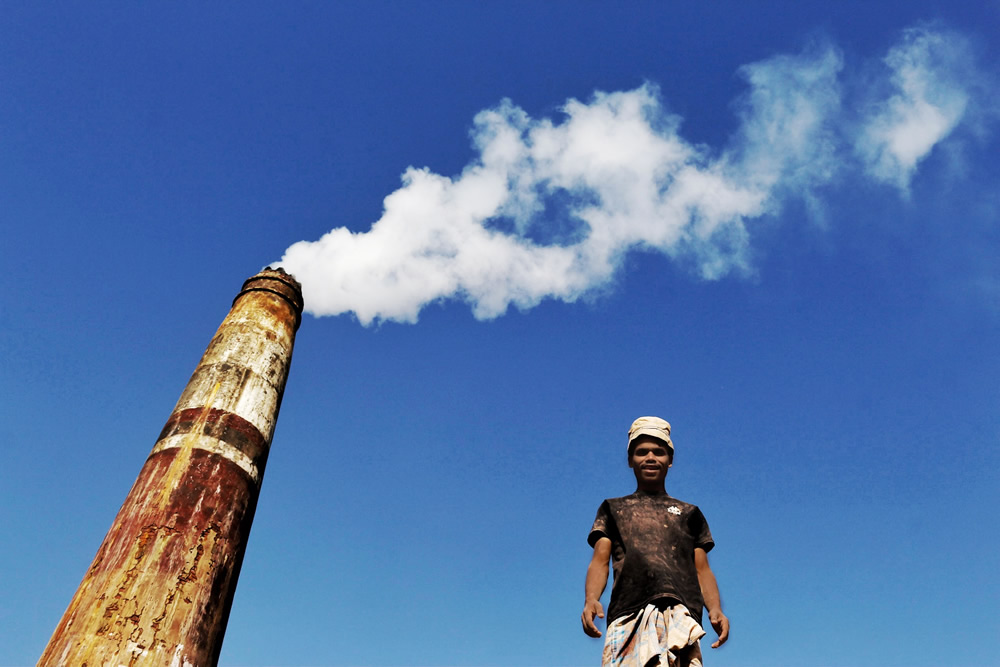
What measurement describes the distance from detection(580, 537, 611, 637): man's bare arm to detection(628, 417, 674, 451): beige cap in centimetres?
71

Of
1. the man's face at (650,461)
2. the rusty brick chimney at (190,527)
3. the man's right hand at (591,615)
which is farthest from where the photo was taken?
the man's face at (650,461)

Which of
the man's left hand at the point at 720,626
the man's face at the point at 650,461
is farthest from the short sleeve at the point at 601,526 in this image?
the man's left hand at the point at 720,626

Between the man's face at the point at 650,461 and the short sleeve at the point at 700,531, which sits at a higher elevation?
the man's face at the point at 650,461

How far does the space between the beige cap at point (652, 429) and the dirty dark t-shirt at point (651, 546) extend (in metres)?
0.34

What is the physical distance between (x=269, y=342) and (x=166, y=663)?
227cm

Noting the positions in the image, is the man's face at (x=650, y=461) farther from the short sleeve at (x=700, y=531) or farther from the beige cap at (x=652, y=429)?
the short sleeve at (x=700, y=531)

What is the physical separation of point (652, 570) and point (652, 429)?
0.93m

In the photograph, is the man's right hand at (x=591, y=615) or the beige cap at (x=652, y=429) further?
the beige cap at (x=652, y=429)

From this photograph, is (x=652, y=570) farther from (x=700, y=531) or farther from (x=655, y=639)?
(x=700, y=531)

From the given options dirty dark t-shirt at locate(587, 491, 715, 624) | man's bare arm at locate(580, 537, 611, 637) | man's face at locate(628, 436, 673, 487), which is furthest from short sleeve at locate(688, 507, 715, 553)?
man's bare arm at locate(580, 537, 611, 637)

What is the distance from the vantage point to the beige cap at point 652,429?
4090 millimetres

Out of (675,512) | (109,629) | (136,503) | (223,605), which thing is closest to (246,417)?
(136,503)

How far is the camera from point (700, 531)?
12.9 ft

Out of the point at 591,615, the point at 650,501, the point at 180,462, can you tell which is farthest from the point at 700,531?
the point at 180,462
